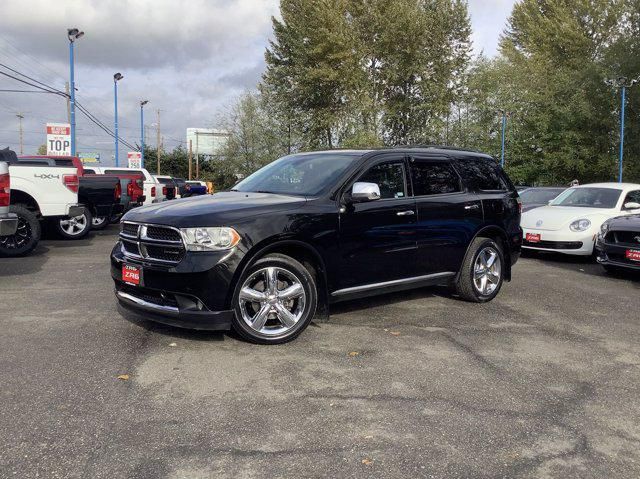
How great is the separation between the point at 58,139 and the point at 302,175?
21865 millimetres

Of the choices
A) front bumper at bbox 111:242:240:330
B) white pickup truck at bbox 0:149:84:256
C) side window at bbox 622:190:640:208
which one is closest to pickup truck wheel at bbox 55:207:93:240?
white pickup truck at bbox 0:149:84:256

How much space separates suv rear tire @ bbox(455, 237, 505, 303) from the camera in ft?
21.3

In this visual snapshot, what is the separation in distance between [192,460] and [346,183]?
306 centimetres

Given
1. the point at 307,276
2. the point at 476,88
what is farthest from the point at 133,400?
the point at 476,88

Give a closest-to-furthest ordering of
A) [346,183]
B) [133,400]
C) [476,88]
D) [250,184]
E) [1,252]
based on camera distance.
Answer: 1. [133,400]
2. [346,183]
3. [250,184]
4. [1,252]
5. [476,88]

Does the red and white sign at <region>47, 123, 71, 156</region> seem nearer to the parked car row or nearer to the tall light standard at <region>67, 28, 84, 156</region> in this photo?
the tall light standard at <region>67, 28, 84, 156</region>

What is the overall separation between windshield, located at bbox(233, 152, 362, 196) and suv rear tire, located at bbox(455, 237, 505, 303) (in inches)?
74.5

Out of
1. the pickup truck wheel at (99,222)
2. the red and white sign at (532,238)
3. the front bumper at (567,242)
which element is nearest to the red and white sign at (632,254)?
the front bumper at (567,242)

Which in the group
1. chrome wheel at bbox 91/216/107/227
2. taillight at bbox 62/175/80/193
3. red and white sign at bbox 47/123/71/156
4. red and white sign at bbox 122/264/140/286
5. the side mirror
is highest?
red and white sign at bbox 47/123/71/156

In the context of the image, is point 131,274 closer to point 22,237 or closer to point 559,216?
point 22,237

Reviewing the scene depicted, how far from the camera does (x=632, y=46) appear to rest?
117ft

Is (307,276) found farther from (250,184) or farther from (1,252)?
(1,252)

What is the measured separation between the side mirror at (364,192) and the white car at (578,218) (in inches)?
236

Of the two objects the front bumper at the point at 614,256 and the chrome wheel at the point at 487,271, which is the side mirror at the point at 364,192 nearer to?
the chrome wheel at the point at 487,271
